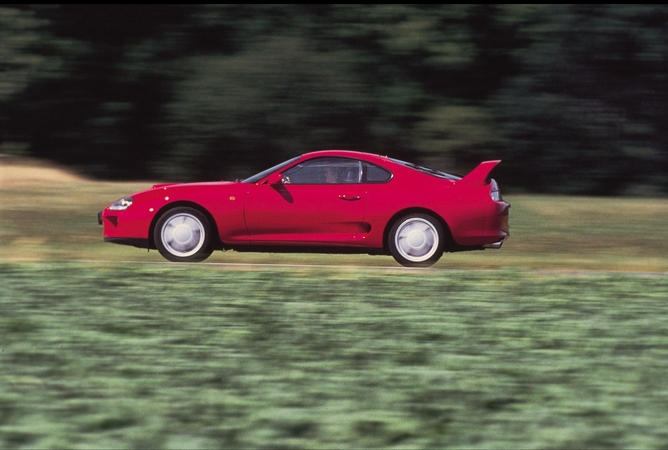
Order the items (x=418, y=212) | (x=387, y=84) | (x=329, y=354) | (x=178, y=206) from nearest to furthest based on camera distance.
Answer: (x=329, y=354) → (x=418, y=212) → (x=178, y=206) → (x=387, y=84)

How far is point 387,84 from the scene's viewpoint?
1891 cm

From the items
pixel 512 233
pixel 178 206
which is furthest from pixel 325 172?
pixel 512 233

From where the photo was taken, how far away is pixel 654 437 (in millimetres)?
5137

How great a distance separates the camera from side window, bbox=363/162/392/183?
10.1 meters

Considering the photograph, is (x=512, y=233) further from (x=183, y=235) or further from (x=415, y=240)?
(x=183, y=235)

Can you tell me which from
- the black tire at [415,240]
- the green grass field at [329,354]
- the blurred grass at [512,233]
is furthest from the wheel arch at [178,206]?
the black tire at [415,240]

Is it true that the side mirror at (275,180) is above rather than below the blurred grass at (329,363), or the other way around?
above

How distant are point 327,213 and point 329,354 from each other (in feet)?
11.4

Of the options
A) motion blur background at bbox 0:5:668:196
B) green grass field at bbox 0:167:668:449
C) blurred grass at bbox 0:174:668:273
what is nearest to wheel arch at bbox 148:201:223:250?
green grass field at bbox 0:167:668:449

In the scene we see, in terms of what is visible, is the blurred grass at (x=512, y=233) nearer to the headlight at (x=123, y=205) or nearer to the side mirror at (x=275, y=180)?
the headlight at (x=123, y=205)

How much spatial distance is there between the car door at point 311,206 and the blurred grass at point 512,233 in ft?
2.79

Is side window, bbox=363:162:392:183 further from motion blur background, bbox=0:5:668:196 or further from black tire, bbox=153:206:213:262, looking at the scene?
motion blur background, bbox=0:5:668:196

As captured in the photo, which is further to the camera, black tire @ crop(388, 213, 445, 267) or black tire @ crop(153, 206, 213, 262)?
black tire @ crop(153, 206, 213, 262)

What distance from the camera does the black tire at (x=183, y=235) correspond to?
10078 mm
